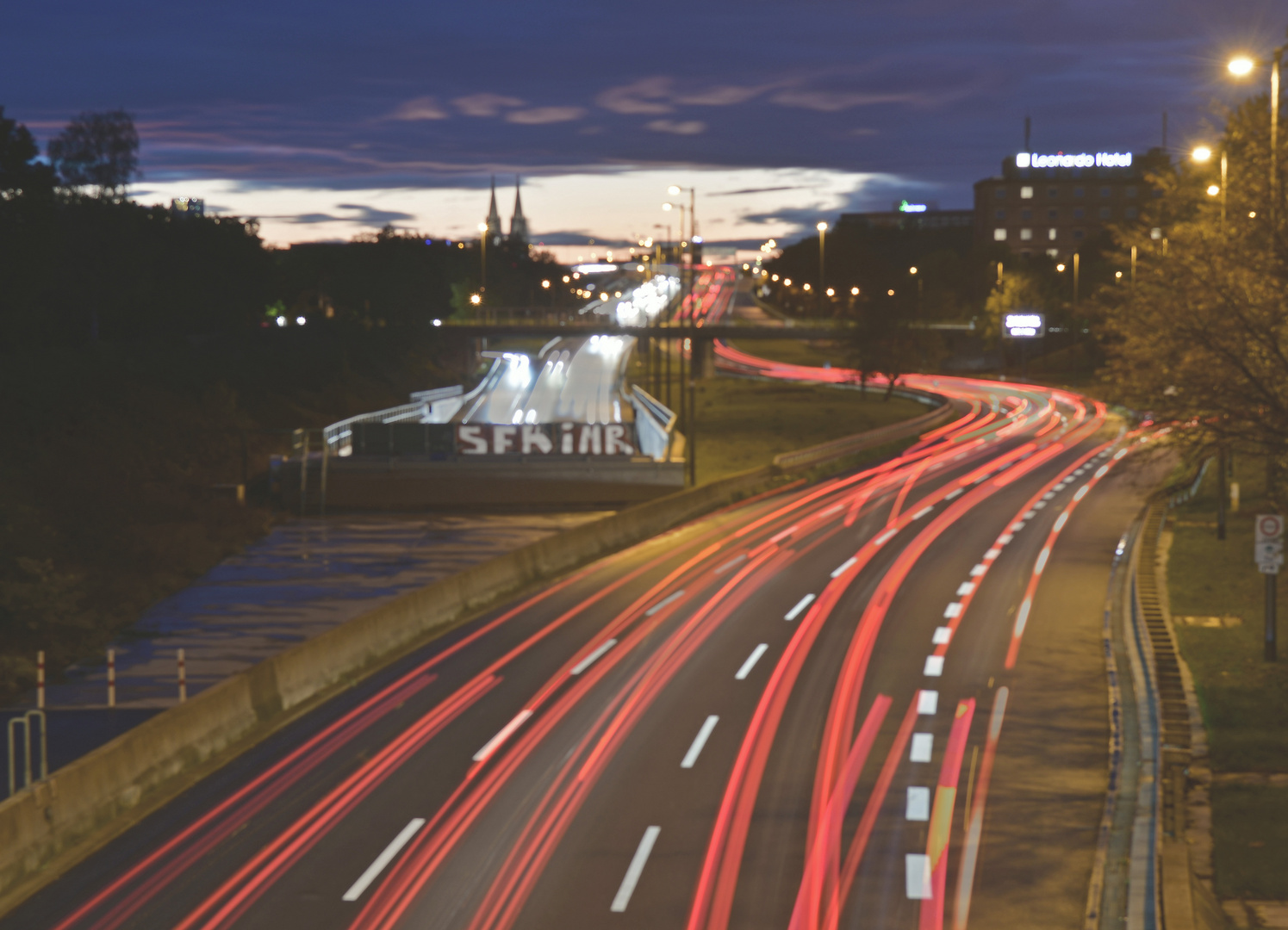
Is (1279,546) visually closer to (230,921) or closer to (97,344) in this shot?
(230,921)

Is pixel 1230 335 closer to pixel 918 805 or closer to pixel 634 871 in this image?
pixel 918 805

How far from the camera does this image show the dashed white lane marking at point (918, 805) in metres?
14.0

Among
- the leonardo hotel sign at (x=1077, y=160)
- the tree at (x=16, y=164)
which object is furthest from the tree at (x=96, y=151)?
the leonardo hotel sign at (x=1077, y=160)

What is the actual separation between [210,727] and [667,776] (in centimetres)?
583

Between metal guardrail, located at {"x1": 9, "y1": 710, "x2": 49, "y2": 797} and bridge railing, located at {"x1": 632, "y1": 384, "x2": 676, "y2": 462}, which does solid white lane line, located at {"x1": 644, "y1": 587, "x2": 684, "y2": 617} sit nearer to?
metal guardrail, located at {"x1": 9, "y1": 710, "x2": 49, "y2": 797}

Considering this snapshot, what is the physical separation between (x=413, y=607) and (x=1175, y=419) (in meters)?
13.2

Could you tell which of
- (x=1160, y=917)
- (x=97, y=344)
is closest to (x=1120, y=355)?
(x=1160, y=917)

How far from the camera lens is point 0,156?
232 feet

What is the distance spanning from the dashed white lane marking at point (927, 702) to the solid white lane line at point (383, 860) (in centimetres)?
764

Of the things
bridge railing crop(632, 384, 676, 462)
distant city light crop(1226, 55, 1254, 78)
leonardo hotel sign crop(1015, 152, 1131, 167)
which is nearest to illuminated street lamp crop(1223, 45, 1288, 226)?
distant city light crop(1226, 55, 1254, 78)

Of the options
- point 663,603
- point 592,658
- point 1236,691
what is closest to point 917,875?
point 1236,691

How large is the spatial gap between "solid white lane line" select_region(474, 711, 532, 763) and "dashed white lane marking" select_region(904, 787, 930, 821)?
5101 millimetres

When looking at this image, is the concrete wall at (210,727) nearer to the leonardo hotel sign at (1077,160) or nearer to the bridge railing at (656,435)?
the bridge railing at (656,435)

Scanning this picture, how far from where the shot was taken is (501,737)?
1706cm
